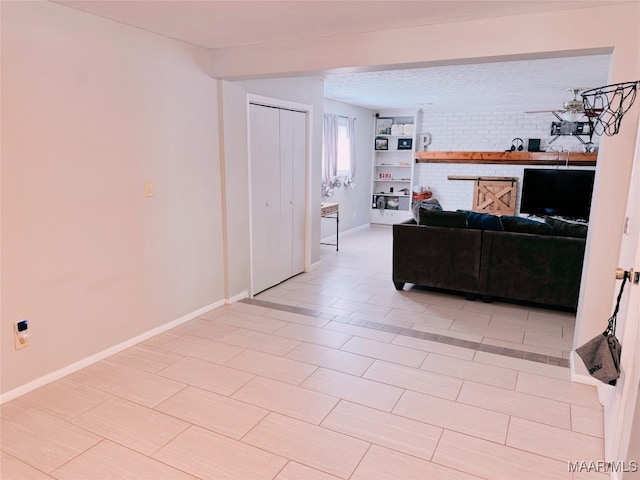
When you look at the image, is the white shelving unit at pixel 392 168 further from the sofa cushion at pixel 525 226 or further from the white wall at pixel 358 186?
the sofa cushion at pixel 525 226

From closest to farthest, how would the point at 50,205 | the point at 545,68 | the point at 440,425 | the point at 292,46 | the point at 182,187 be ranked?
the point at 440,425 → the point at 50,205 → the point at 292,46 → the point at 182,187 → the point at 545,68

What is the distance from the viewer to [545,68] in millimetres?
4316

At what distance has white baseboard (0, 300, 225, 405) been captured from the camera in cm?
251

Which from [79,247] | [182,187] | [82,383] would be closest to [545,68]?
[182,187]

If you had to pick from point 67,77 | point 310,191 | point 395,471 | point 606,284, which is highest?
point 67,77

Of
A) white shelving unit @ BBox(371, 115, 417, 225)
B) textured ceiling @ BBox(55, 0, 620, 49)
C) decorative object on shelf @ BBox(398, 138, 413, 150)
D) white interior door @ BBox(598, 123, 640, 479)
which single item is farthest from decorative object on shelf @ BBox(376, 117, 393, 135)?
white interior door @ BBox(598, 123, 640, 479)

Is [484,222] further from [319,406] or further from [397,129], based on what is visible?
[397,129]

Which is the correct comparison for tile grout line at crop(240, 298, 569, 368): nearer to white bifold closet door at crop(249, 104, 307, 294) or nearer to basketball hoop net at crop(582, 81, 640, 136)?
white bifold closet door at crop(249, 104, 307, 294)

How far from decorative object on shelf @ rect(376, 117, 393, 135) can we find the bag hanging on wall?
6916 mm

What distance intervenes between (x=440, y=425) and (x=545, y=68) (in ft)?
12.2

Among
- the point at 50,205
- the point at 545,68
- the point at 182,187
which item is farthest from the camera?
the point at 545,68

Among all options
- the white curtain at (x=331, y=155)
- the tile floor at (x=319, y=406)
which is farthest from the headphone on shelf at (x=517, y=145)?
the tile floor at (x=319, y=406)

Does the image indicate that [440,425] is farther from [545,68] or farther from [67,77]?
[545,68]

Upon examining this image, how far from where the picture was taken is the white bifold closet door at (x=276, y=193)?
4.28 metres
